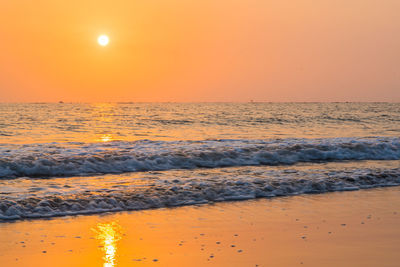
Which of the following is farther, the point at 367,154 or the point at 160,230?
the point at 367,154

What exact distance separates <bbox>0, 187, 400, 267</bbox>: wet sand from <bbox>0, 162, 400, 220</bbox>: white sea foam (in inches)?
29.4

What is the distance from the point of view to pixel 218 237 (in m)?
9.13

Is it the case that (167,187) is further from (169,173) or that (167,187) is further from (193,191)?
(169,173)

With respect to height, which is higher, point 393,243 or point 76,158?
point 76,158

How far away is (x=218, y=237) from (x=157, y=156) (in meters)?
11.0

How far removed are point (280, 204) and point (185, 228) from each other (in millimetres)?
3330

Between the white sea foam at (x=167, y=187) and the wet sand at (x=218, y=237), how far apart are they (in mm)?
748

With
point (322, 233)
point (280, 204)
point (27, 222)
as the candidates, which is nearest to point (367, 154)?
point (280, 204)

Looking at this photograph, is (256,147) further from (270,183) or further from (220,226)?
(220,226)

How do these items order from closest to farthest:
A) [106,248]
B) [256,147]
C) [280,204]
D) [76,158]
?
[106,248], [280,204], [76,158], [256,147]

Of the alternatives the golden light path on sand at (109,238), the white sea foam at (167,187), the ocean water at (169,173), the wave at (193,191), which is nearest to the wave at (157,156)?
the ocean water at (169,173)

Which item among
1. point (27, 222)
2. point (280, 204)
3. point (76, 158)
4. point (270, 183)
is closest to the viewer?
point (27, 222)

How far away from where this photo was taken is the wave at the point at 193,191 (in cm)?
1148

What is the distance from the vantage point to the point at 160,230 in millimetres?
9703
